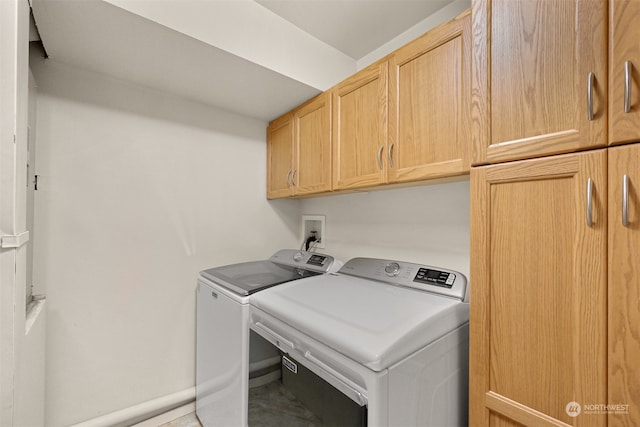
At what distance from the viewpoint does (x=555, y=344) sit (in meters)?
0.79

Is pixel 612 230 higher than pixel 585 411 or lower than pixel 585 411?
higher

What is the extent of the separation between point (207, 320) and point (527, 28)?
1970 millimetres

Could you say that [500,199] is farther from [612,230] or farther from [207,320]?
[207,320]

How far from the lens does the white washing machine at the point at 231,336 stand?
51.8 inches

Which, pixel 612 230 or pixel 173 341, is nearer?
pixel 612 230

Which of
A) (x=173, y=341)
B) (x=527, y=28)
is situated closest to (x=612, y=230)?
(x=527, y=28)

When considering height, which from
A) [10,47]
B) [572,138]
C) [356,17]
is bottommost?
[572,138]

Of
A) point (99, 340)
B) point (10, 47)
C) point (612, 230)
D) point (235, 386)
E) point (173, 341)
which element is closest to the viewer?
point (612, 230)

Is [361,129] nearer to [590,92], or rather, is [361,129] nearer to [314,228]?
[590,92]

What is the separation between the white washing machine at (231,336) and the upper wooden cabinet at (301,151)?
0.52 meters

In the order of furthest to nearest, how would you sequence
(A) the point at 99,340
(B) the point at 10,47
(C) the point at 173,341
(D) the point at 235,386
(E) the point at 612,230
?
(C) the point at 173,341 → (A) the point at 99,340 → (D) the point at 235,386 → (B) the point at 10,47 → (E) the point at 612,230

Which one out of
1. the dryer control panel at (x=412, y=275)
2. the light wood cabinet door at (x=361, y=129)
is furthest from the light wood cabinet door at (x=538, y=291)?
the light wood cabinet door at (x=361, y=129)

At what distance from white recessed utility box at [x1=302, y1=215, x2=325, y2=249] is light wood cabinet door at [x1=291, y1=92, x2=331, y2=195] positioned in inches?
16.9

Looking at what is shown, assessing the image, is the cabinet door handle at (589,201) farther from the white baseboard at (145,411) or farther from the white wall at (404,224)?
the white baseboard at (145,411)
